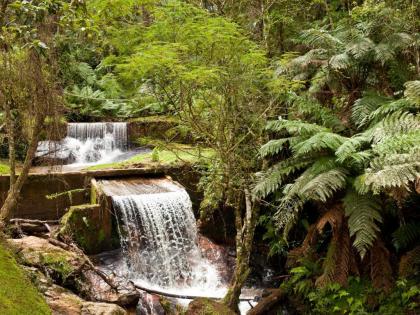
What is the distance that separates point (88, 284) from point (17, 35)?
3328mm

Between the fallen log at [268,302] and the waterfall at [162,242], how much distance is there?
130cm

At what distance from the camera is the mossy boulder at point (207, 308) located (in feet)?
17.0

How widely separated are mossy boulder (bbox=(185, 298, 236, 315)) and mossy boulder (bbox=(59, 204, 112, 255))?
266 cm

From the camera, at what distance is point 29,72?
4.79 meters

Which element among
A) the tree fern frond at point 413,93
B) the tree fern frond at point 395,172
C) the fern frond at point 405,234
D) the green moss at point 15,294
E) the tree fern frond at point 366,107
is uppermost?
the tree fern frond at point 413,93

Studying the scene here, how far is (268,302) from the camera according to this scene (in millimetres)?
5941

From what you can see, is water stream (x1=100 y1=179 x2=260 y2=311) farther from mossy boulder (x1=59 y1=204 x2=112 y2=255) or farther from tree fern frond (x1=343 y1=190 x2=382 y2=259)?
tree fern frond (x1=343 y1=190 x2=382 y2=259)

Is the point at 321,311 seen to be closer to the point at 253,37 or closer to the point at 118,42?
the point at 118,42

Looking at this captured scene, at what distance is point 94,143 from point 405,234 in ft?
30.1

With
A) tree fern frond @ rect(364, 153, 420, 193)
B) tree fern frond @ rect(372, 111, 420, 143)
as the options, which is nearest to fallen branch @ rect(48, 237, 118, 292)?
tree fern frond @ rect(364, 153, 420, 193)

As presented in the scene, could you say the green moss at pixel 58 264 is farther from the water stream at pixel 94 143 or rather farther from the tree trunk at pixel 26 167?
the water stream at pixel 94 143

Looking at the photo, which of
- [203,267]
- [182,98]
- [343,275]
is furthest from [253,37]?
[343,275]

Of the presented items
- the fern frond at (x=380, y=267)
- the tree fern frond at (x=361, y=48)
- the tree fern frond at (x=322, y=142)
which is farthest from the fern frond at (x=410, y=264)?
the tree fern frond at (x=361, y=48)

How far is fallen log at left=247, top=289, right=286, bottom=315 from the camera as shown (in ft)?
18.9
